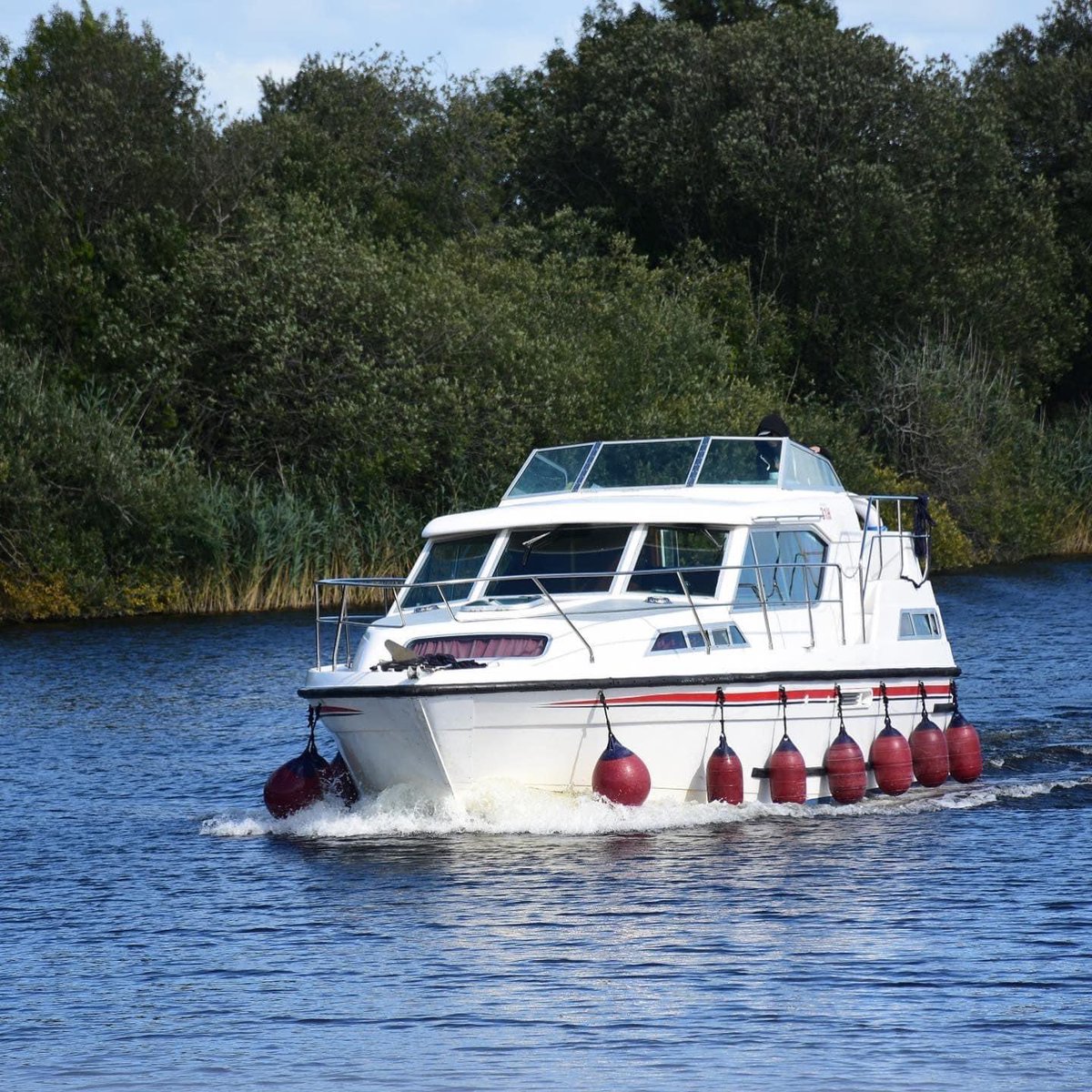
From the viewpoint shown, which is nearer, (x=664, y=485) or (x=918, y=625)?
(x=664, y=485)

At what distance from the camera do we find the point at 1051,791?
17.1 m

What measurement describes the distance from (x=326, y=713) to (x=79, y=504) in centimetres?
2274

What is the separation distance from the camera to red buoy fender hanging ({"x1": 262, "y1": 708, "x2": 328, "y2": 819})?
15.4 metres

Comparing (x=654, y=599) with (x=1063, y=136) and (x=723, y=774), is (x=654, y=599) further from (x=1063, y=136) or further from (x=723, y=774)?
(x=1063, y=136)

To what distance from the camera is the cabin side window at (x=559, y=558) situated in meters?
16.0

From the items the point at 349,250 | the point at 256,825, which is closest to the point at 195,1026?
the point at 256,825

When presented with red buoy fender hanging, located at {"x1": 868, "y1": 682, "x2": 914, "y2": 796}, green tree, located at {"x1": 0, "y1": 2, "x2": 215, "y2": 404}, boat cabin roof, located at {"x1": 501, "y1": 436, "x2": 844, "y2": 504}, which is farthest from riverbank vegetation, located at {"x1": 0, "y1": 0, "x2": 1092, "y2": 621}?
red buoy fender hanging, located at {"x1": 868, "y1": 682, "x2": 914, "y2": 796}

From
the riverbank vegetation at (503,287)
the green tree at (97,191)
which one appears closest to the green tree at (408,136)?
the riverbank vegetation at (503,287)

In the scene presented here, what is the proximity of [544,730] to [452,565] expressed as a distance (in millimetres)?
2855

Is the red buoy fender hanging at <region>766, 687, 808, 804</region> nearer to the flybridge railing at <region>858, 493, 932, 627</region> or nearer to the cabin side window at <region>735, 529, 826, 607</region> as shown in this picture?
the cabin side window at <region>735, 529, 826, 607</region>

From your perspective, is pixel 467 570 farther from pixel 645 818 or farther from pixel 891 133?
pixel 891 133

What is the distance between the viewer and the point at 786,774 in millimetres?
15172

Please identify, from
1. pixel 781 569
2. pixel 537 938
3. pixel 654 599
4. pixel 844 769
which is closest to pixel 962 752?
pixel 844 769

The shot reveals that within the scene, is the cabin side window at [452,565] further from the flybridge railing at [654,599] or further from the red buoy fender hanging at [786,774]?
the red buoy fender hanging at [786,774]
